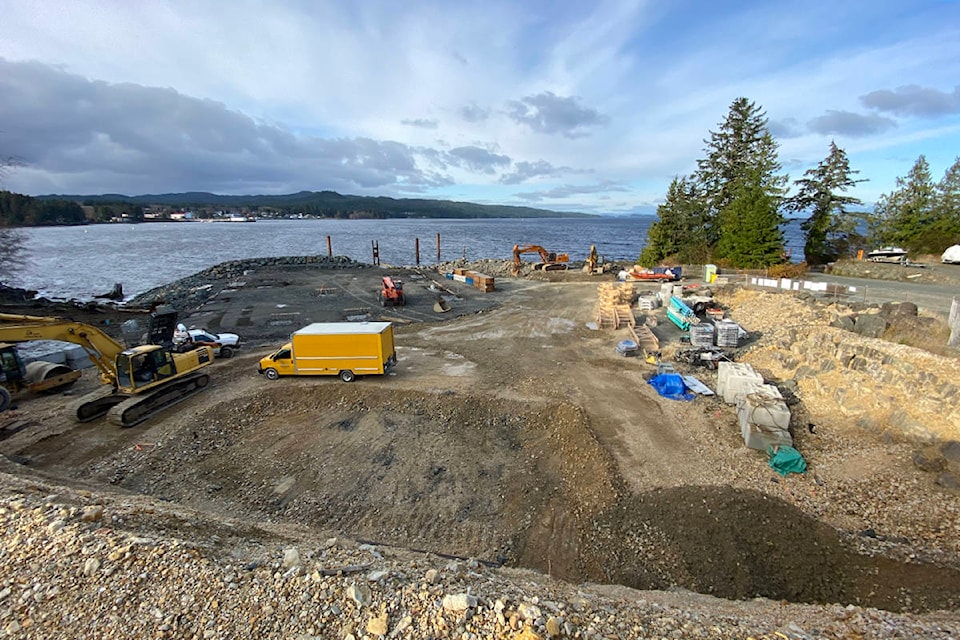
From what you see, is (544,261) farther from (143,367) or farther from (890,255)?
(143,367)

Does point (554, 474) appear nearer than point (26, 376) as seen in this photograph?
Yes

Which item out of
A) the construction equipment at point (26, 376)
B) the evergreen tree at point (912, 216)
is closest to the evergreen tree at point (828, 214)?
the evergreen tree at point (912, 216)

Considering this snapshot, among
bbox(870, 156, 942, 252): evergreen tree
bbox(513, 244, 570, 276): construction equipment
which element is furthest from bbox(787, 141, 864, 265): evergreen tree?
bbox(513, 244, 570, 276): construction equipment

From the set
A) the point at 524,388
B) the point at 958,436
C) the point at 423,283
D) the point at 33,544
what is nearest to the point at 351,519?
the point at 33,544

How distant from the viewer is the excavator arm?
13969mm

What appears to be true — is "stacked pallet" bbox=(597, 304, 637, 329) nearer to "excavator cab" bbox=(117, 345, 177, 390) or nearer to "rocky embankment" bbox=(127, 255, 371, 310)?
"excavator cab" bbox=(117, 345, 177, 390)

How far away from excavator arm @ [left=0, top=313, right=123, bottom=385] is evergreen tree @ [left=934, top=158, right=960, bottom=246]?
185 feet

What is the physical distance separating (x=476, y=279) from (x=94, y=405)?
30.7 meters

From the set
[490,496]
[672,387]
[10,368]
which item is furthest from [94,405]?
[672,387]

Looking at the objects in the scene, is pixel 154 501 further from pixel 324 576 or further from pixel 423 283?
pixel 423 283

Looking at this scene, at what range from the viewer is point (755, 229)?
38.6 metres

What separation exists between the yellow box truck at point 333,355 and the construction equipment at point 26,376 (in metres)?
8.16

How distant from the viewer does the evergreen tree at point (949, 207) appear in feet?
117

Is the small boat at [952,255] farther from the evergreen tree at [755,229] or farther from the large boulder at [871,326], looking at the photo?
the large boulder at [871,326]
